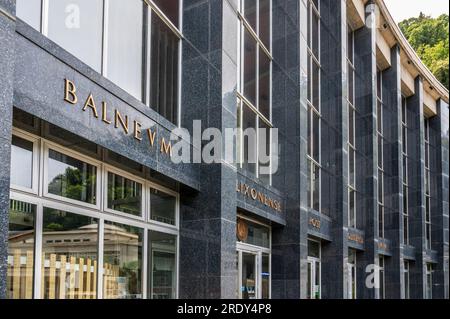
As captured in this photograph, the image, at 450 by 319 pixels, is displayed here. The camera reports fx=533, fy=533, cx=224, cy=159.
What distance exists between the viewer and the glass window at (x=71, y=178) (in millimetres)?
7121

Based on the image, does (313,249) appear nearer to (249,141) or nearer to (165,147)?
(249,141)

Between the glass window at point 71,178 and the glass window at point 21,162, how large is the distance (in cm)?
35

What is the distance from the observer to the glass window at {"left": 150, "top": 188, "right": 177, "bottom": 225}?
9578 millimetres

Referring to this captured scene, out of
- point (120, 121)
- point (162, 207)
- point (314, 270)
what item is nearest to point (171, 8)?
point (120, 121)

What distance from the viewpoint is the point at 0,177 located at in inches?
202

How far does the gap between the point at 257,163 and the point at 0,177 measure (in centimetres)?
974

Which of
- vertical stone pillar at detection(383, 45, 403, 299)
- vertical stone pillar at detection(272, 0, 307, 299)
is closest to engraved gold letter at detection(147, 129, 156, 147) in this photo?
vertical stone pillar at detection(272, 0, 307, 299)

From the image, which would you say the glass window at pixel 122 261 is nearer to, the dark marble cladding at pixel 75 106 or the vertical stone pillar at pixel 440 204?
the dark marble cladding at pixel 75 106

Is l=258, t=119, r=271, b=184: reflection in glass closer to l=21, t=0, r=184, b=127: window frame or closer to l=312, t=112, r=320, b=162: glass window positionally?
l=312, t=112, r=320, b=162: glass window

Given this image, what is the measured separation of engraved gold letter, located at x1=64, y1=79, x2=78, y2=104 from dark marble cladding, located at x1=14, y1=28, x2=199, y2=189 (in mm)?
55

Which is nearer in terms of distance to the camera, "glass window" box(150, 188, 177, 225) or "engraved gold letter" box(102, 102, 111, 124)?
"engraved gold letter" box(102, 102, 111, 124)

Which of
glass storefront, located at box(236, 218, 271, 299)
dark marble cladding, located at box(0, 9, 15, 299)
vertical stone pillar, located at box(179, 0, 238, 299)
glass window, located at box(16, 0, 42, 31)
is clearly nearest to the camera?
dark marble cladding, located at box(0, 9, 15, 299)

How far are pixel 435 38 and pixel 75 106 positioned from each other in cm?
489
